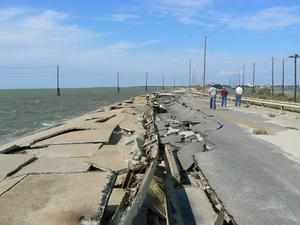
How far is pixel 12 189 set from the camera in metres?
→ 6.95

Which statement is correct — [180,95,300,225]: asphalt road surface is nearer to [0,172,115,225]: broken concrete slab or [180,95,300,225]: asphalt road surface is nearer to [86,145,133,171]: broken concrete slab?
[86,145,133,171]: broken concrete slab

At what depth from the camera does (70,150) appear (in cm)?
1239

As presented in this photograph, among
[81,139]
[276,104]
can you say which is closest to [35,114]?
[276,104]

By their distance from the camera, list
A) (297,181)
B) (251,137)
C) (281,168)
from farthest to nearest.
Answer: (251,137) → (281,168) → (297,181)

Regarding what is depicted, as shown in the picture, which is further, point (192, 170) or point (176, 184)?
point (192, 170)

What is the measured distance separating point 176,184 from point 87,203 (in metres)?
3.08

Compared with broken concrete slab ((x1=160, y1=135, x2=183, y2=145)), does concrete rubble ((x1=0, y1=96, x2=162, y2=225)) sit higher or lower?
higher

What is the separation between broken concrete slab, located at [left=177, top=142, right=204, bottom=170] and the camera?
1078 cm

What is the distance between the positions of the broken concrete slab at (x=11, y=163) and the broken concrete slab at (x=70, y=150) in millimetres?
883

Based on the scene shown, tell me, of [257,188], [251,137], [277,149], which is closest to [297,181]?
[257,188]

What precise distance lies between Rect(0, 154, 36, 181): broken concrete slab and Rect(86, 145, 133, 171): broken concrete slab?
135cm

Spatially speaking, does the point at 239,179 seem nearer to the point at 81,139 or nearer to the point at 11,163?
the point at 11,163

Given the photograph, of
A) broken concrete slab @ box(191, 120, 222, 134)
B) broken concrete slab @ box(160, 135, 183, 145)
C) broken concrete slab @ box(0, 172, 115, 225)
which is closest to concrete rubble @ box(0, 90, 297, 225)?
broken concrete slab @ box(0, 172, 115, 225)

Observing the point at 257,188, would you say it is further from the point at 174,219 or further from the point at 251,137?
the point at 251,137
